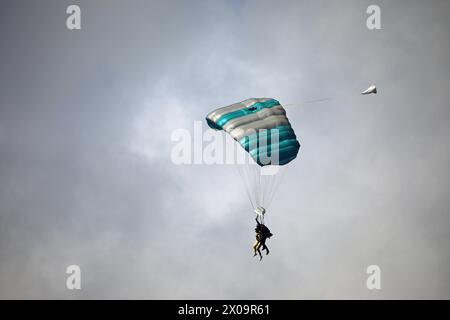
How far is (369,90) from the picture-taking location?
26.3 meters

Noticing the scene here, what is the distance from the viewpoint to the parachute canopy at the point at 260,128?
89.6 feet

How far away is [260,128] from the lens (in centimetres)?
2831

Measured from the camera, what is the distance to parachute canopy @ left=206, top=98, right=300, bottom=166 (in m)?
27.3

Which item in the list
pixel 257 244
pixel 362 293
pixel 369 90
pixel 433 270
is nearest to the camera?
pixel 369 90
